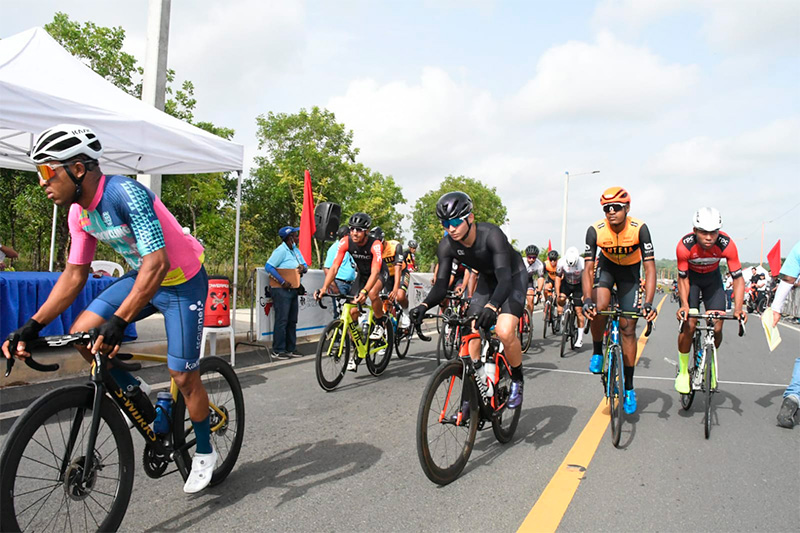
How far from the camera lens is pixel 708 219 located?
5145mm

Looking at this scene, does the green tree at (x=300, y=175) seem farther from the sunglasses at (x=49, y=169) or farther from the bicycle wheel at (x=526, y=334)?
the sunglasses at (x=49, y=169)

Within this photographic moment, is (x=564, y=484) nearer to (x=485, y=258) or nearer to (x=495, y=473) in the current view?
(x=495, y=473)

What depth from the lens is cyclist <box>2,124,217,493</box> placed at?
102 inches

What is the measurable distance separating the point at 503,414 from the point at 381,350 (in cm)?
303

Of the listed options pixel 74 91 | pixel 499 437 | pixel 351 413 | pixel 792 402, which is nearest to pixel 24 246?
pixel 74 91

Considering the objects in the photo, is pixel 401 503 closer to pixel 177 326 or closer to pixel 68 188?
pixel 177 326

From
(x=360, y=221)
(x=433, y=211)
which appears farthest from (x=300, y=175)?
(x=360, y=221)

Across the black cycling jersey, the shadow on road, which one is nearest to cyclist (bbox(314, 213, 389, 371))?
the black cycling jersey

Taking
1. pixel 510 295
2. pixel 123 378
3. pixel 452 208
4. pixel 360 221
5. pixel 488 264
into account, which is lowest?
pixel 123 378

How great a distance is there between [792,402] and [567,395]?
2.12m

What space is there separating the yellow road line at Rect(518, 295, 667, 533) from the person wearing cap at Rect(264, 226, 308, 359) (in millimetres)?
4867

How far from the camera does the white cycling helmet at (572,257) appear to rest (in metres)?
10.3

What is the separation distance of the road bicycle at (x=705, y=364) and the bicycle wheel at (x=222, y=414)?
3875 millimetres

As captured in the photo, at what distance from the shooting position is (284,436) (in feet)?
14.7
